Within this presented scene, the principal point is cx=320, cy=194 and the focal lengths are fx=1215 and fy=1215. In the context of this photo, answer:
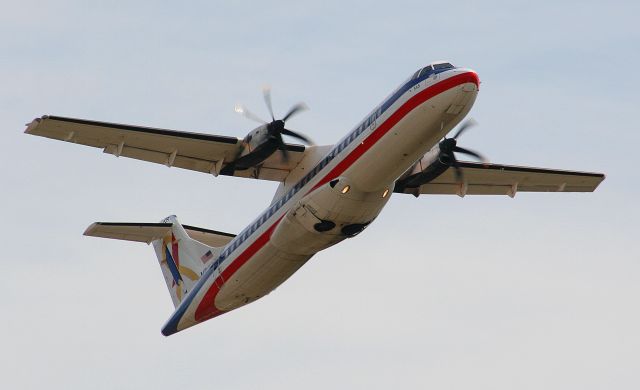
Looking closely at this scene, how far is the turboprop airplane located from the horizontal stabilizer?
4cm

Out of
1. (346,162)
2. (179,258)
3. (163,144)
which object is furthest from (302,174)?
(179,258)

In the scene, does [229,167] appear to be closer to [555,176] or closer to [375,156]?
[375,156]

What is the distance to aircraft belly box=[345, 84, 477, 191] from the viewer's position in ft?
86.7

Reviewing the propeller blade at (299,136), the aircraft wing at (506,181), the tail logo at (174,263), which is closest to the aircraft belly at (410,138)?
the propeller blade at (299,136)

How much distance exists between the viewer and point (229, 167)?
1216 inches

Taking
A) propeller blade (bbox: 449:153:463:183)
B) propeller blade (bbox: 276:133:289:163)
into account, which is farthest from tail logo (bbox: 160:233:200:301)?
propeller blade (bbox: 449:153:463:183)

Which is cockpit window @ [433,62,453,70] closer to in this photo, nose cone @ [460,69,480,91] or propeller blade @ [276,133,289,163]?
nose cone @ [460,69,480,91]

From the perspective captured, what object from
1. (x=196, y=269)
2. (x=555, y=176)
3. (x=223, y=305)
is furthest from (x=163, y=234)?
(x=555, y=176)

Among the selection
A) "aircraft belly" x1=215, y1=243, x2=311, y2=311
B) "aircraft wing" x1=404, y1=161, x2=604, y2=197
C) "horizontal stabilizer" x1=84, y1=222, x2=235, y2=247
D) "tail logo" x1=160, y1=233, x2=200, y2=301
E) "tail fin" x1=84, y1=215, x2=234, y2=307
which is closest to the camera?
"aircraft belly" x1=215, y1=243, x2=311, y2=311

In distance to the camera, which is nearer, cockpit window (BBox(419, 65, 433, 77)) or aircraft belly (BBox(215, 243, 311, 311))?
cockpit window (BBox(419, 65, 433, 77))

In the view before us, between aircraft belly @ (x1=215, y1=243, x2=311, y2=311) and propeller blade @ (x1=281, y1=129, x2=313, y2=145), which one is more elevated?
propeller blade @ (x1=281, y1=129, x2=313, y2=145)

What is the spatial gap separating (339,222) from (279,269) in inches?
99.7

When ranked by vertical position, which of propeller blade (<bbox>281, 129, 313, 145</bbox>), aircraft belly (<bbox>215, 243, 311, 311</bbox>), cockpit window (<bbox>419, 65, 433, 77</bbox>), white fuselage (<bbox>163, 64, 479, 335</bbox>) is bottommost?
aircraft belly (<bbox>215, 243, 311, 311</bbox>)

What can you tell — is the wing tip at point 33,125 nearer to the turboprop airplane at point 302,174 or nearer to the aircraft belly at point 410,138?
the turboprop airplane at point 302,174
